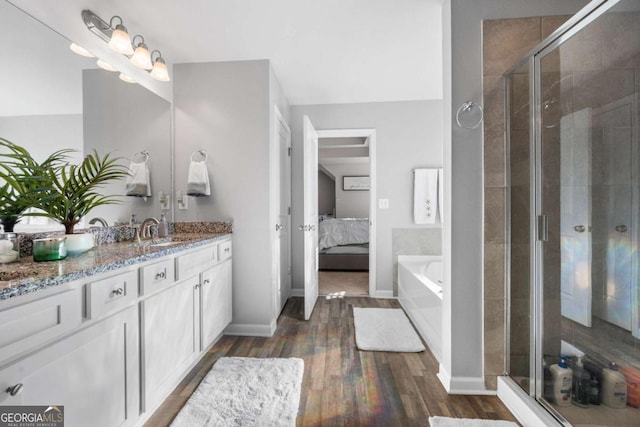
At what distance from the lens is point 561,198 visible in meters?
1.38

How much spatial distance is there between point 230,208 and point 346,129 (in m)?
1.81

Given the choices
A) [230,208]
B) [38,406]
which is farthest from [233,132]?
[38,406]

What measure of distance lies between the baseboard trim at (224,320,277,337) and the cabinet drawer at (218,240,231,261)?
62 centimetres

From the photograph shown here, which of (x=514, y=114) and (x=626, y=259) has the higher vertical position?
(x=514, y=114)

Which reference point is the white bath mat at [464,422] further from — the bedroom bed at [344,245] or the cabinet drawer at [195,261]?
the bedroom bed at [344,245]

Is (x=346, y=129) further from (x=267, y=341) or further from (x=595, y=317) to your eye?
(x=595, y=317)

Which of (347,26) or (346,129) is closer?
(347,26)

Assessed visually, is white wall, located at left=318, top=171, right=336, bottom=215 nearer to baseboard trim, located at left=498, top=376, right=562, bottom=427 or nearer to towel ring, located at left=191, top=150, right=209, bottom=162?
towel ring, located at left=191, top=150, right=209, bottom=162

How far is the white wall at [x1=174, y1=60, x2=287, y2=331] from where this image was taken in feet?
7.95

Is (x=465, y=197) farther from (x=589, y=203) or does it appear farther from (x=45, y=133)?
(x=45, y=133)

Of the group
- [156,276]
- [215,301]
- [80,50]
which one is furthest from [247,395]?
[80,50]

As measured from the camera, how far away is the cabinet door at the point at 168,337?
137cm

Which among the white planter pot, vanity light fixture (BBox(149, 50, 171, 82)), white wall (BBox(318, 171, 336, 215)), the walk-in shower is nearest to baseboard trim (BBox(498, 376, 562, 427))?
the walk-in shower

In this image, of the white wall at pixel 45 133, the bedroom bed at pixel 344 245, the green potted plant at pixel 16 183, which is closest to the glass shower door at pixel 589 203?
the green potted plant at pixel 16 183
